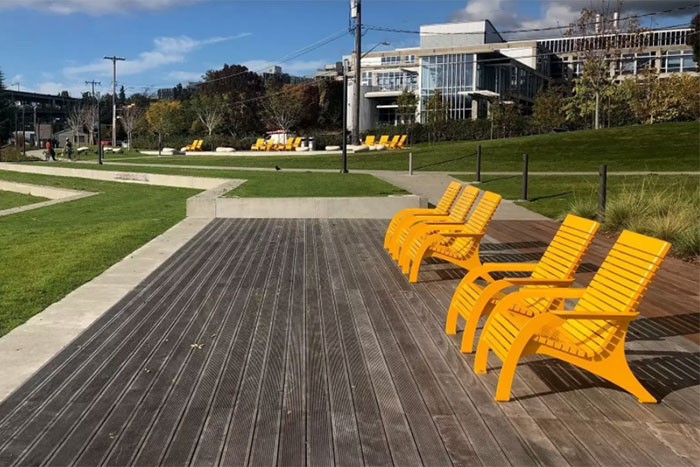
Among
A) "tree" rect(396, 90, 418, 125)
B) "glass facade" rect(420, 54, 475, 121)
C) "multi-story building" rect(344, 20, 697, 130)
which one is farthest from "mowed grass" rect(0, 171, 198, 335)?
"glass facade" rect(420, 54, 475, 121)

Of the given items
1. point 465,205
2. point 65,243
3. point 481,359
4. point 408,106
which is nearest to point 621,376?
point 481,359

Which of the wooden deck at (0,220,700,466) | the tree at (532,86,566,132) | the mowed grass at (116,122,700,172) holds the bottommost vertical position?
the wooden deck at (0,220,700,466)

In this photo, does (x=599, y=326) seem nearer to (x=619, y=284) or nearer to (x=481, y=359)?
(x=619, y=284)

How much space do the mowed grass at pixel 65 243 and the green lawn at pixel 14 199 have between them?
338 centimetres

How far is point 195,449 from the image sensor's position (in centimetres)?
320

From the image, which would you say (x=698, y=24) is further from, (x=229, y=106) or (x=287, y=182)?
(x=229, y=106)

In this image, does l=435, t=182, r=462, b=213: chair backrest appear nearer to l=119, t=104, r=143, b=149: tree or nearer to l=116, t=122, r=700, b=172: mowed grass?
l=116, t=122, r=700, b=172: mowed grass

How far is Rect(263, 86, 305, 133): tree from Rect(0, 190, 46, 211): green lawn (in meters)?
46.1

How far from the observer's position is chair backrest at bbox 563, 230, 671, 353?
3.73 meters

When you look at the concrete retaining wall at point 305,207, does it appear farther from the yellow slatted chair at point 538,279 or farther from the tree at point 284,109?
the tree at point 284,109

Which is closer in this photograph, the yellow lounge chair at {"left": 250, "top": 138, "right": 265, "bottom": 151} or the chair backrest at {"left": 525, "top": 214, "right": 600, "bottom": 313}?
the chair backrest at {"left": 525, "top": 214, "right": 600, "bottom": 313}

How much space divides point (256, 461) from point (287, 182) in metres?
16.5

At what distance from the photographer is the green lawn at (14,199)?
20.6 m

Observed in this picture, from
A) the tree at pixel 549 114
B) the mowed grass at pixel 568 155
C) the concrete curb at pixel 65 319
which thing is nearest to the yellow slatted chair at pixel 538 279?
the concrete curb at pixel 65 319
